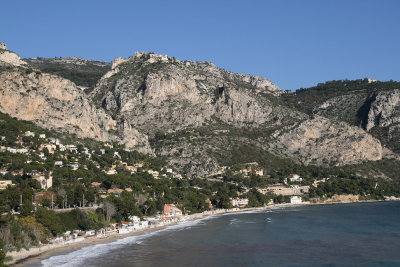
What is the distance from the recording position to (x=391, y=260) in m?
55.1

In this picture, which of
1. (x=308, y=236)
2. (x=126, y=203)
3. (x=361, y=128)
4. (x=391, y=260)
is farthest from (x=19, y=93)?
(x=361, y=128)

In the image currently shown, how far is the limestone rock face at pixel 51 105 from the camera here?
11700 cm

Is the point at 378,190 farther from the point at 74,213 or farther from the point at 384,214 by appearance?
the point at 74,213

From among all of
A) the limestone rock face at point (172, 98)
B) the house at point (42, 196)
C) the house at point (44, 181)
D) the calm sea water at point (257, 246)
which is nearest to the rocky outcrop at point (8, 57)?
the limestone rock face at point (172, 98)

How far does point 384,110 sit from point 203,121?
6444 cm

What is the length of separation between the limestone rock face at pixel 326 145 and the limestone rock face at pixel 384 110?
15.3m

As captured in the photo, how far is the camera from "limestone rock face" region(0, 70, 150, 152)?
117000 millimetres

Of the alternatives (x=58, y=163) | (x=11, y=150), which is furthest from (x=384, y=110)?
(x=11, y=150)

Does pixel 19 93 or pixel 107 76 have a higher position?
pixel 107 76

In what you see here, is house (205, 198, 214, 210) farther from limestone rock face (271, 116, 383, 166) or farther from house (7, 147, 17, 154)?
limestone rock face (271, 116, 383, 166)

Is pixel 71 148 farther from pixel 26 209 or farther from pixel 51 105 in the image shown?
pixel 26 209

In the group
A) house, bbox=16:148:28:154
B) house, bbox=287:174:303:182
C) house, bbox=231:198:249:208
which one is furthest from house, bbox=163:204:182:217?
house, bbox=287:174:303:182

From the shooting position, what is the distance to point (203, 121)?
518 feet

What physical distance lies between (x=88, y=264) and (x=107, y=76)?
12611cm
